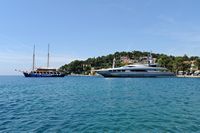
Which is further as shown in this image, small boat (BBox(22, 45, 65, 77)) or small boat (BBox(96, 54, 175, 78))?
small boat (BBox(22, 45, 65, 77))

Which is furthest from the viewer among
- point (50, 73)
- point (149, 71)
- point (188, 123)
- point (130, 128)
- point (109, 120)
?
point (50, 73)

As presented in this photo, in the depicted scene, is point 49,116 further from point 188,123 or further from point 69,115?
point 188,123

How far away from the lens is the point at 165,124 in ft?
66.4

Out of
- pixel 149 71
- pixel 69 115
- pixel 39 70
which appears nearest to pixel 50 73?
pixel 39 70

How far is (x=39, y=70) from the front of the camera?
175 m

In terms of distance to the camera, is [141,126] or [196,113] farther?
[196,113]

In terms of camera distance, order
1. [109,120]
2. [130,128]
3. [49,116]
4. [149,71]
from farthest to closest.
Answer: [149,71]
[49,116]
[109,120]
[130,128]

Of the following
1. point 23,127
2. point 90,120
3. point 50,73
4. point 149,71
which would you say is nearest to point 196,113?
point 90,120

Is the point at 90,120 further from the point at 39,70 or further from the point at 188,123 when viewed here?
the point at 39,70

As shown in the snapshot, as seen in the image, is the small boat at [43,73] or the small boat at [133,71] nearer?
the small boat at [133,71]

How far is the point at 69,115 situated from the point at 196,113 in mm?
11219

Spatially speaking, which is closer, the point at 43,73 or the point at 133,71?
the point at 133,71

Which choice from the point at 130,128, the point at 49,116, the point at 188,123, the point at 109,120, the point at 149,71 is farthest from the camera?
the point at 149,71

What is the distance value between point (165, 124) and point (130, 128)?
2850mm
